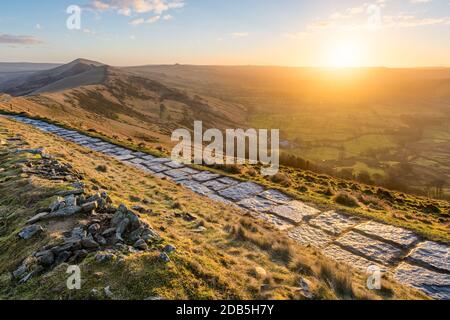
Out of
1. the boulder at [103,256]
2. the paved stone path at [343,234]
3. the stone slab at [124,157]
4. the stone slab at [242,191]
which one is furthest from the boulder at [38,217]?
the stone slab at [124,157]

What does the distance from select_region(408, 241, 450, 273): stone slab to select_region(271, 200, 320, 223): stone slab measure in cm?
465

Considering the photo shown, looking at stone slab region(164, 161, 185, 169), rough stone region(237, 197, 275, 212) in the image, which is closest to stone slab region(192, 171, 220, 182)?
stone slab region(164, 161, 185, 169)

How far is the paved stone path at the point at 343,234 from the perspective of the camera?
34.5 ft

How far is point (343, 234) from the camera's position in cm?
1323

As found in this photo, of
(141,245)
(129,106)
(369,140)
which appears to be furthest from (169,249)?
(369,140)

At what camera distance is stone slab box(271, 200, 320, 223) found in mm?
14847

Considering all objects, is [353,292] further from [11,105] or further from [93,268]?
[11,105]

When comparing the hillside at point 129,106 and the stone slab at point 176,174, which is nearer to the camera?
the stone slab at point 176,174

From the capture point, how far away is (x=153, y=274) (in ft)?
22.3

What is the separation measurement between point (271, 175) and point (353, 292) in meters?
15.5

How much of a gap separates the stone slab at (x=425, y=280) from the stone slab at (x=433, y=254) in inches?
25.0

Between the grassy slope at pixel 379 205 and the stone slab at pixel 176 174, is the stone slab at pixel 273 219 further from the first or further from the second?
the stone slab at pixel 176 174

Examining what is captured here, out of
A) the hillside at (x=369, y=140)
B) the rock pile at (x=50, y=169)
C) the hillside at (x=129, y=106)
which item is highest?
the hillside at (x=129, y=106)

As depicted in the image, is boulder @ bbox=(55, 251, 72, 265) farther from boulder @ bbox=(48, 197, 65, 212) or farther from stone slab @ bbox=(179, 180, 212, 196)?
stone slab @ bbox=(179, 180, 212, 196)
